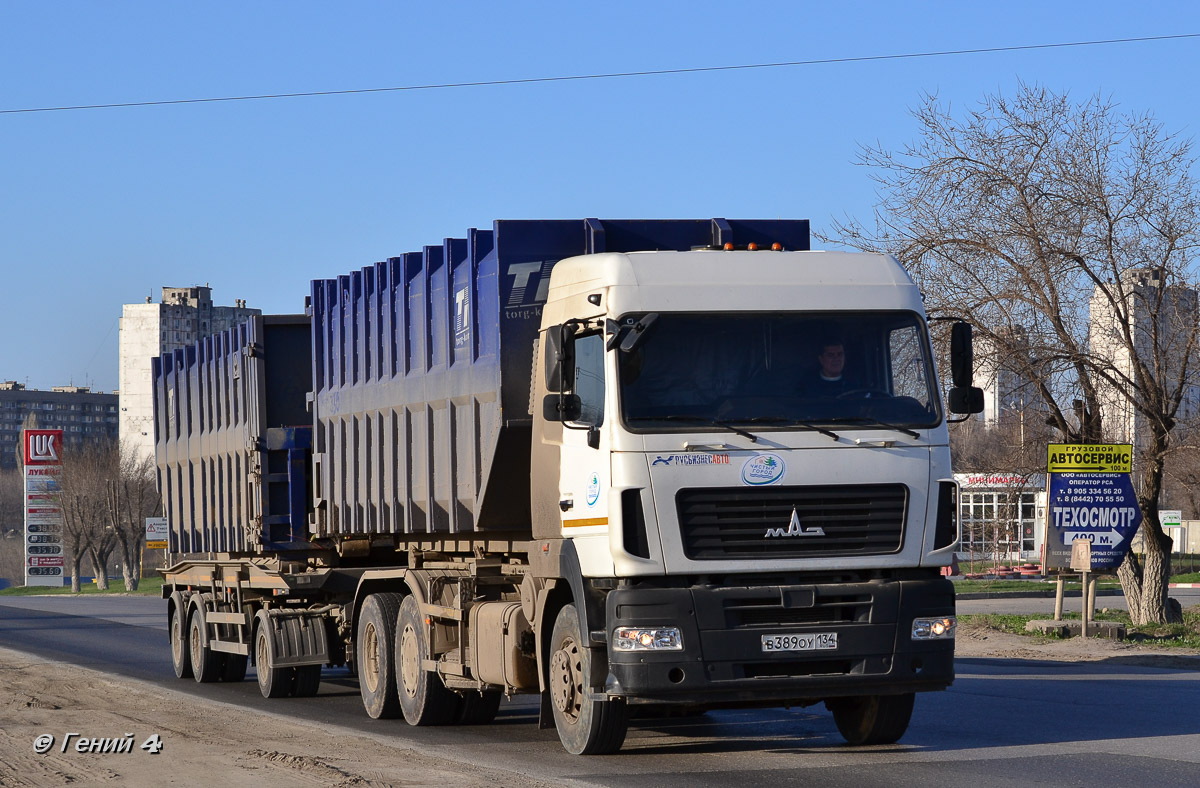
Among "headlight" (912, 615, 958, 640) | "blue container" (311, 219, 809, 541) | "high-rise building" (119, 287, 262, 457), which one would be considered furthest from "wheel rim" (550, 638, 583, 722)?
"high-rise building" (119, 287, 262, 457)

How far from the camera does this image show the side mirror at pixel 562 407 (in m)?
9.81

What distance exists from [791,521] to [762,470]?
383 mm

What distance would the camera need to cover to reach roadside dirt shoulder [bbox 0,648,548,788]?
31.1 feet

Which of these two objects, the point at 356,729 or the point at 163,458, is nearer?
the point at 356,729

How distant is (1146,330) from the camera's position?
2156 centimetres

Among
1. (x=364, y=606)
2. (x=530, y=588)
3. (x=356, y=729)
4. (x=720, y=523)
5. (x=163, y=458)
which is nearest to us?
(x=720, y=523)

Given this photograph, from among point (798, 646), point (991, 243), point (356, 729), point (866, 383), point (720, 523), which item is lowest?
point (356, 729)

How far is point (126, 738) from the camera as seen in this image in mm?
11734

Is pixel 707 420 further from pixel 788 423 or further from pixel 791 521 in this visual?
pixel 791 521

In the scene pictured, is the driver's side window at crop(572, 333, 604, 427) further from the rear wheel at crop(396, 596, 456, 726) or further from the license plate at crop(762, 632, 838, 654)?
the rear wheel at crop(396, 596, 456, 726)

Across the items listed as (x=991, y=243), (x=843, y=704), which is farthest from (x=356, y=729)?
(x=991, y=243)

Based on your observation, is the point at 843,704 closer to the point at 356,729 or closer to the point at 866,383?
the point at 866,383

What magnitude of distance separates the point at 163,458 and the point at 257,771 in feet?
41.7

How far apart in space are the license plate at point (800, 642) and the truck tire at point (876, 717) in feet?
3.90
